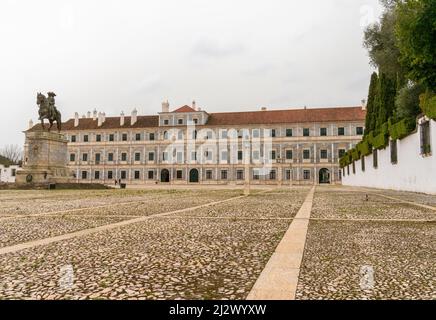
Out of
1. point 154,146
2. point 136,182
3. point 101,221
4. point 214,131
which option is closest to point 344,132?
point 214,131

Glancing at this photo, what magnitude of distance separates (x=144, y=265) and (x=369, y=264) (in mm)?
1923

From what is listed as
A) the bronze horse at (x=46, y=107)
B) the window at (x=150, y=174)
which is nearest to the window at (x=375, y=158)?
the bronze horse at (x=46, y=107)

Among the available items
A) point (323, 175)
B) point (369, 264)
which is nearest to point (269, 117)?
point (323, 175)

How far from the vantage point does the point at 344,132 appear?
5706cm

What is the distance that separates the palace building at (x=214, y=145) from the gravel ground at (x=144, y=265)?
51.7 metres

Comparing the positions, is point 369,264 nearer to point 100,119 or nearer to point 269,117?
point 269,117

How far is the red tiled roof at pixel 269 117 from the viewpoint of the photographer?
5797 cm

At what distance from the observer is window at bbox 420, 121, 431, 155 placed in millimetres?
16031

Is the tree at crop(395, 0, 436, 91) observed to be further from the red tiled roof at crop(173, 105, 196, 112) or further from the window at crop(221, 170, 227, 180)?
the red tiled roof at crop(173, 105, 196, 112)

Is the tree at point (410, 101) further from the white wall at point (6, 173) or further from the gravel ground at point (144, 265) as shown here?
the white wall at point (6, 173)

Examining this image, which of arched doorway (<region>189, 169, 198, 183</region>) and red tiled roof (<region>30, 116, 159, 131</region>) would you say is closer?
arched doorway (<region>189, 169, 198, 183</region>)

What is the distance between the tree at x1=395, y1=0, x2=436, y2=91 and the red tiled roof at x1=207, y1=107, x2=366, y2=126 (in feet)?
152

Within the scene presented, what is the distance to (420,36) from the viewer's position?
11555mm

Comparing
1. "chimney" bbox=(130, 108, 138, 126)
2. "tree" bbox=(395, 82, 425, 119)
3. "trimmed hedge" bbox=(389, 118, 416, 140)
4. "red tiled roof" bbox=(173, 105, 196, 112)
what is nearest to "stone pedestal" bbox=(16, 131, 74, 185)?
"trimmed hedge" bbox=(389, 118, 416, 140)
